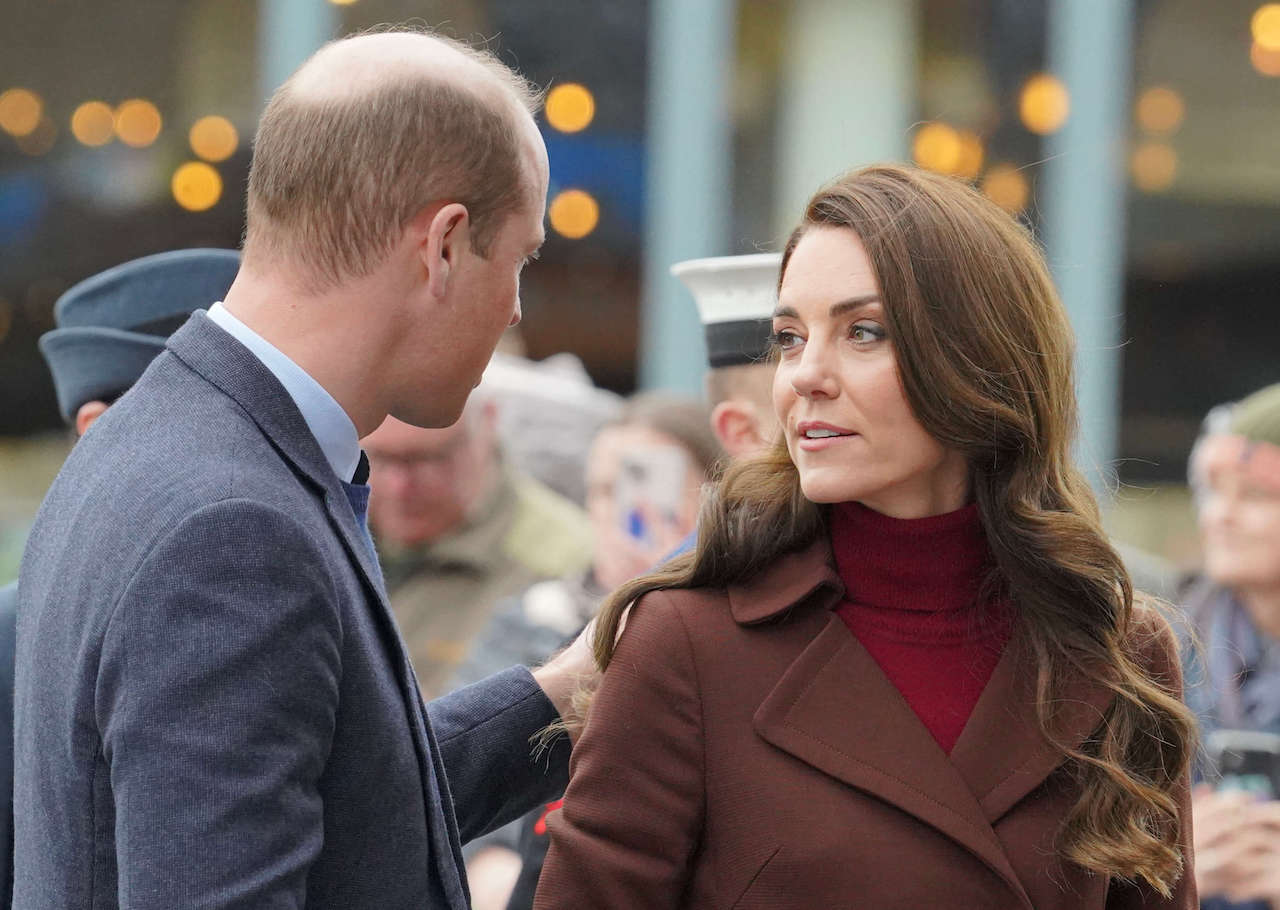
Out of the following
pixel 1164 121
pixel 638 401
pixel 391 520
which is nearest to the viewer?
pixel 638 401

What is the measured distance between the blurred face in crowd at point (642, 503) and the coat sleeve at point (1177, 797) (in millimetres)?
1851

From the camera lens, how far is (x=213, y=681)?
1492mm

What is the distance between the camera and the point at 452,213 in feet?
5.83

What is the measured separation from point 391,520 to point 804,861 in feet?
9.50

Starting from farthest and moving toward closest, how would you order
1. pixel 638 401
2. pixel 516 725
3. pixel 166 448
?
pixel 638 401
pixel 516 725
pixel 166 448

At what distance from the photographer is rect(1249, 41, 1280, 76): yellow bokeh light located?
22.1 feet

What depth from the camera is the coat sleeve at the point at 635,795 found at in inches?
74.6

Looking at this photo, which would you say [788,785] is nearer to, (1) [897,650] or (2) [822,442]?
(1) [897,650]

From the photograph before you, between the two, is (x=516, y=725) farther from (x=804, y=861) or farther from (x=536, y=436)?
(x=536, y=436)

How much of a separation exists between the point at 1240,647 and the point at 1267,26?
143 inches

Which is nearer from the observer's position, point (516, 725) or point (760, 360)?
point (516, 725)

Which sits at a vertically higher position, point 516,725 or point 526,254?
point 526,254

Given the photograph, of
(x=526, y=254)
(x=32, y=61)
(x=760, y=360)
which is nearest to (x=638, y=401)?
(x=760, y=360)

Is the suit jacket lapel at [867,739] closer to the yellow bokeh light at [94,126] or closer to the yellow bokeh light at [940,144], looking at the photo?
the yellow bokeh light at [940,144]
